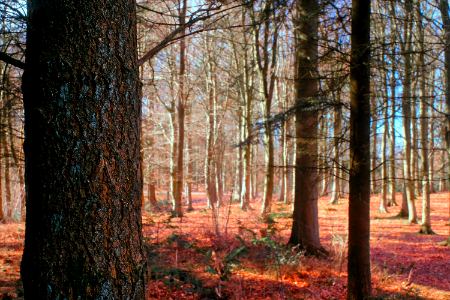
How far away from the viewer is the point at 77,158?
5.60 ft

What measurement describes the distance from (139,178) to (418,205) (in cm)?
2269

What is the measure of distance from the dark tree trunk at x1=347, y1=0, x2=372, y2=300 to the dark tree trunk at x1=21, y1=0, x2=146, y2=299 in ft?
11.9

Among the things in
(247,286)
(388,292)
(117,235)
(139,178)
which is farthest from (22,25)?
(388,292)

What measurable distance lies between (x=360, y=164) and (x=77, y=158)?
400cm

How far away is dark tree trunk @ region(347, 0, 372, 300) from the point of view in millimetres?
4457

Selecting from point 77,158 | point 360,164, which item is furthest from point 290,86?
point 77,158

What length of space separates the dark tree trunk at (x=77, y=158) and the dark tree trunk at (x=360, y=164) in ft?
11.9

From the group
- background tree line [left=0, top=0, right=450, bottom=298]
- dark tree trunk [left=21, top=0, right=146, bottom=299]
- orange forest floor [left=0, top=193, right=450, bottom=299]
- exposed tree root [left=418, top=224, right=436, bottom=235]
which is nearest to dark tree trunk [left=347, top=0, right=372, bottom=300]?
background tree line [left=0, top=0, right=450, bottom=298]

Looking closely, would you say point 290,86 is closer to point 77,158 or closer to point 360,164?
point 360,164

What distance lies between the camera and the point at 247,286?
17.3 ft

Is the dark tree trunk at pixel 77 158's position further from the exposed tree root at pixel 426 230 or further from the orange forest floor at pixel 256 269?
the exposed tree root at pixel 426 230

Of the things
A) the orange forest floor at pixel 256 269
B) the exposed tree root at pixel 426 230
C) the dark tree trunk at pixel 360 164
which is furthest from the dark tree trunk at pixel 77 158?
the exposed tree root at pixel 426 230

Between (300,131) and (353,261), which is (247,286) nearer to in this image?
(353,261)

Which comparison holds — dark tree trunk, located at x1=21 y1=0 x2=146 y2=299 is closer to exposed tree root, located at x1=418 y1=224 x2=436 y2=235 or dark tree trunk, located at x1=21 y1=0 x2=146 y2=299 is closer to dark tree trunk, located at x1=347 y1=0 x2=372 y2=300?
dark tree trunk, located at x1=347 y1=0 x2=372 y2=300
